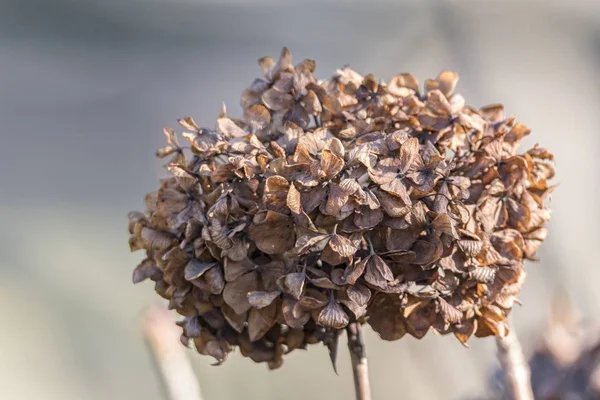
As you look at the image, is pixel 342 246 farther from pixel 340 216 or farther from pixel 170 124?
pixel 170 124

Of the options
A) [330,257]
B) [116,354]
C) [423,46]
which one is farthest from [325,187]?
[423,46]

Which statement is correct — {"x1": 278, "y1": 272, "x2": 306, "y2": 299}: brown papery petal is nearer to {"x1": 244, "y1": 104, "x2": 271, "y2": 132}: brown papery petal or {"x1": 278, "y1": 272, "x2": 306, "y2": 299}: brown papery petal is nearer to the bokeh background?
{"x1": 244, "y1": 104, "x2": 271, "y2": 132}: brown papery petal

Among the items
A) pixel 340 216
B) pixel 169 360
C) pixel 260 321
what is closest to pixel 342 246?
pixel 340 216

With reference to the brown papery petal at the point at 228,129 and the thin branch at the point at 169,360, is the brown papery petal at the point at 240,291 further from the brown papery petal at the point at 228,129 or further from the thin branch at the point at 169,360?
the thin branch at the point at 169,360

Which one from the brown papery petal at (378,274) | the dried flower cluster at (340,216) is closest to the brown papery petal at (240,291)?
the dried flower cluster at (340,216)

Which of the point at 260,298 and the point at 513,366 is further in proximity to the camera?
the point at 513,366

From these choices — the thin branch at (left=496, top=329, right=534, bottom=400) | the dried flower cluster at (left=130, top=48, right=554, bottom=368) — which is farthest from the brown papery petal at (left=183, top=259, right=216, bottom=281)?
the thin branch at (left=496, top=329, right=534, bottom=400)
